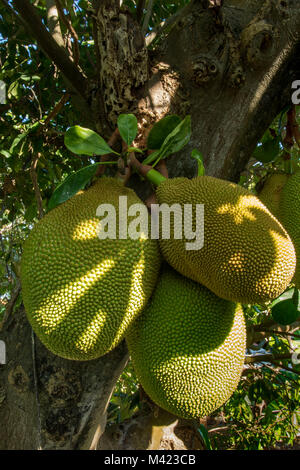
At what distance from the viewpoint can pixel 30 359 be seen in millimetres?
867

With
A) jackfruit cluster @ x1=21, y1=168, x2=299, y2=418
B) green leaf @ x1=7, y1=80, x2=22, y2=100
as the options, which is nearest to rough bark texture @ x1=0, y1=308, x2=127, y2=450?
jackfruit cluster @ x1=21, y1=168, x2=299, y2=418

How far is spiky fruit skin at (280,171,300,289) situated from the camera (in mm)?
1025

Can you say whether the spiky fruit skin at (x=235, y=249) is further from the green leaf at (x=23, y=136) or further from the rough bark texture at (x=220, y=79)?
the green leaf at (x=23, y=136)

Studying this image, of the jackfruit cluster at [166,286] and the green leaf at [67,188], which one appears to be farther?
the green leaf at [67,188]

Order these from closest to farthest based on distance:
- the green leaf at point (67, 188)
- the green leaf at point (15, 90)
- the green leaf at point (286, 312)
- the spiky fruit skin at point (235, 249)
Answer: the spiky fruit skin at point (235, 249) < the green leaf at point (67, 188) < the green leaf at point (286, 312) < the green leaf at point (15, 90)

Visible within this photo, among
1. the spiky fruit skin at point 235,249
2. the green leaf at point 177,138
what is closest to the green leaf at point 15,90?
the green leaf at point 177,138

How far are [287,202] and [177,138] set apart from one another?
1.42 ft

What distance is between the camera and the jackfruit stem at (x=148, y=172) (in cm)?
90

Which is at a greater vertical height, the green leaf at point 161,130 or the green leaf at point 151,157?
the green leaf at point 161,130

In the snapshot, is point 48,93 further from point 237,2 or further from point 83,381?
point 83,381

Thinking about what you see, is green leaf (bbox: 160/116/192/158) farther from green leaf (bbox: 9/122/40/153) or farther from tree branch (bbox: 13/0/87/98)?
green leaf (bbox: 9/122/40/153)

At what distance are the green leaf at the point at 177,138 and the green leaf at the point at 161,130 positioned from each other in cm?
4

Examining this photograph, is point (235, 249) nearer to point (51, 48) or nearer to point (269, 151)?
point (269, 151)

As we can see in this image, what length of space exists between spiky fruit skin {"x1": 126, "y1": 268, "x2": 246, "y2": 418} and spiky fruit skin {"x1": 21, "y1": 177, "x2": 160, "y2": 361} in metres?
0.06
